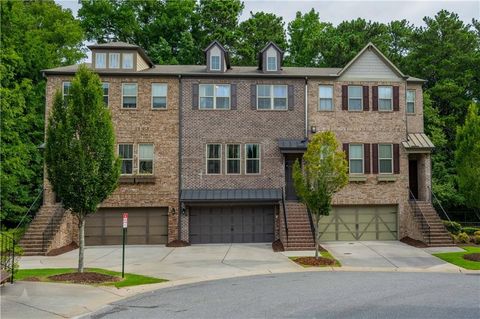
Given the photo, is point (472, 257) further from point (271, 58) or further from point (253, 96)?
point (271, 58)

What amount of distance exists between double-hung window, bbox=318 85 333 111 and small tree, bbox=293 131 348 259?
7159mm

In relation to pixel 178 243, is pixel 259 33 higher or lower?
higher

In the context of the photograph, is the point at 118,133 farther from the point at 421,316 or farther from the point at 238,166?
the point at 421,316

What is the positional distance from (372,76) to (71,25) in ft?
84.0

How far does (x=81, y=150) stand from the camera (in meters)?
14.5

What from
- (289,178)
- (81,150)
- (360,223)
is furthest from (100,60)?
(360,223)

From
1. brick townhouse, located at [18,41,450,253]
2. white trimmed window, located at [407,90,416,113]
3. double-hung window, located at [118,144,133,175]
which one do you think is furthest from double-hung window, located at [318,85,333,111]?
double-hung window, located at [118,144,133,175]

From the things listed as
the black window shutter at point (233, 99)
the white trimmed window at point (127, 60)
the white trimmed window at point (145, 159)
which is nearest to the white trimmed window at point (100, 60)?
the white trimmed window at point (127, 60)

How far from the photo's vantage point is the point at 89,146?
14.8m

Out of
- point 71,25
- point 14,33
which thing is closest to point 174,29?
point 71,25

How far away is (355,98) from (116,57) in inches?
556

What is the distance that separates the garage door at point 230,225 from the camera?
78.5 feet

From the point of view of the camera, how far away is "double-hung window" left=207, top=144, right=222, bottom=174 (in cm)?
2403

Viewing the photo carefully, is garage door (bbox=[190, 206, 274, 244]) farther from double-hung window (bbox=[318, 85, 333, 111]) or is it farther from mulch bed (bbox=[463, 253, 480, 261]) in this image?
mulch bed (bbox=[463, 253, 480, 261])
